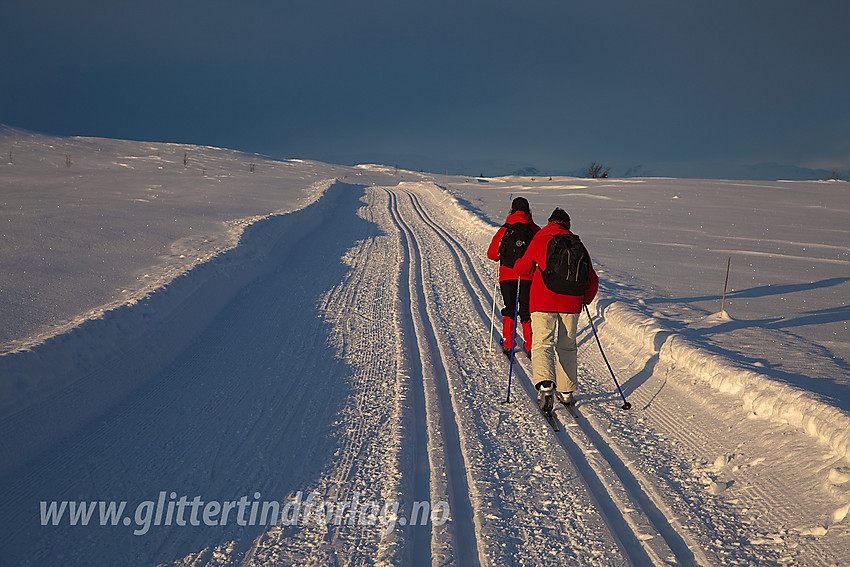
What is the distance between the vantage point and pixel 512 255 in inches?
230

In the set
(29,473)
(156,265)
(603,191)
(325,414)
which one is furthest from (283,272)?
(603,191)

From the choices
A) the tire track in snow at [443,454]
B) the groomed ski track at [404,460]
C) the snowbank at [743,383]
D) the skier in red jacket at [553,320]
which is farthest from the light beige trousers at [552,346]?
the snowbank at [743,383]

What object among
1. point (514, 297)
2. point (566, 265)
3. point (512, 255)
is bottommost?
point (514, 297)

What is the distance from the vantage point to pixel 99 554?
278cm

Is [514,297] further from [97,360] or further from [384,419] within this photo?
[97,360]

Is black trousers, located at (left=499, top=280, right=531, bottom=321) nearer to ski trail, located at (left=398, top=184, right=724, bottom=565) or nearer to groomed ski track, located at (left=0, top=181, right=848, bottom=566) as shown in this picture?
groomed ski track, located at (left=0, top=181, right=848, bottom=566)

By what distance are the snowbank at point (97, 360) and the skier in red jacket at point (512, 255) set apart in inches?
165

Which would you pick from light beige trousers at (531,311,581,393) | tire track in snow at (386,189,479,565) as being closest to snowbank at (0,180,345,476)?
tire track in snow at (386,189,479,565)

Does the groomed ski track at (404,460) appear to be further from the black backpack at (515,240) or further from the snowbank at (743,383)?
the black backpack at (515,240)

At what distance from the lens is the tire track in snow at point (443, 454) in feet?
9.48

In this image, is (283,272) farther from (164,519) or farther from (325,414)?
(164,519)

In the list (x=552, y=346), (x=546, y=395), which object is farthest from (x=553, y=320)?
(x=546, y=395)

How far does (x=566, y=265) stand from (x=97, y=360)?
4.77 metres

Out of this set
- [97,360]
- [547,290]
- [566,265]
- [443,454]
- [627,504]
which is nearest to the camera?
[627,504]
